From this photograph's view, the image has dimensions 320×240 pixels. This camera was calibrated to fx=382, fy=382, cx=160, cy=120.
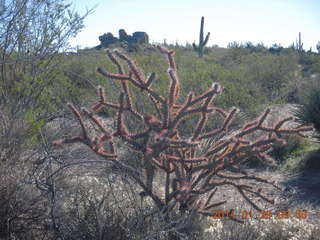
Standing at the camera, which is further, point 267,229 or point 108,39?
point 108,39

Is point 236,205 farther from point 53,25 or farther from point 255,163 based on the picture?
point 53,25

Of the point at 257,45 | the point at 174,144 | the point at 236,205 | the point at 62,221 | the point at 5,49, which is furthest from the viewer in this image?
the point at 257,45

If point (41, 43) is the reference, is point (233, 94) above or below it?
below

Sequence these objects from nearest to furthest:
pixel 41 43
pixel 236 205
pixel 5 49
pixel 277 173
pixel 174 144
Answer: pixel 174 144, pixel 236 205, pixel 5 49, pixel 41 43, pixel 277 173

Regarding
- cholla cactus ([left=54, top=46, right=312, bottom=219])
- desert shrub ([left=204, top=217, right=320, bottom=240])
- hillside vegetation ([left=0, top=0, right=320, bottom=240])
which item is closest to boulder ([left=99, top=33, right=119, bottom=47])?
hillside vegetation ([left=0, top=0, right=320, bottom=240])

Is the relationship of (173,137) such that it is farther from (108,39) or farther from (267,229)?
(108,39)

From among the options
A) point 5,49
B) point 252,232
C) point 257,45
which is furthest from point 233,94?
point 257,45

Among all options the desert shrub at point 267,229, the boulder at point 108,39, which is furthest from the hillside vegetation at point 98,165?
the boulder at point 108,39

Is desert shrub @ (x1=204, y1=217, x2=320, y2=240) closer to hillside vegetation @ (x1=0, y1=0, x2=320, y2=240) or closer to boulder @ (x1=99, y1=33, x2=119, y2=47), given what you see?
hillside vegetation @ (x1=0, y1=0, x2=320, y2=240)

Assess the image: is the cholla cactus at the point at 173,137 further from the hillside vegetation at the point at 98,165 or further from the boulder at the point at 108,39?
the boulder at the point at 108,39

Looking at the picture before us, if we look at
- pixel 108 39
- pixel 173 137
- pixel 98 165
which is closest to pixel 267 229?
pixel 173 137

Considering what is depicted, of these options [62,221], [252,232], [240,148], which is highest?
[240,148]

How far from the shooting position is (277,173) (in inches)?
277

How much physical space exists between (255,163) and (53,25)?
4568mm
